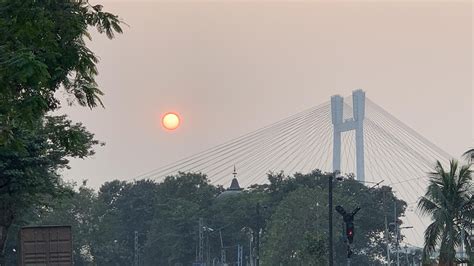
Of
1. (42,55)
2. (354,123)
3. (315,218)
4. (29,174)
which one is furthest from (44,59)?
(354,123)

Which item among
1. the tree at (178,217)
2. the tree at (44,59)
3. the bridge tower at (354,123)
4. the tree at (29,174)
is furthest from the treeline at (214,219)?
the tree at (44,59)

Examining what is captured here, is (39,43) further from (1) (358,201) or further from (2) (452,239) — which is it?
(1) (358,201)


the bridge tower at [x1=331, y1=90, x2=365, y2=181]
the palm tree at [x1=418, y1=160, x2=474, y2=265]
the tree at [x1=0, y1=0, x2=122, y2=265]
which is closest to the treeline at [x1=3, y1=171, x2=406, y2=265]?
the bridge tower at [x1=331, y1=90, x2=365, y2=181]

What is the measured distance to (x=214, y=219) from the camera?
164 m

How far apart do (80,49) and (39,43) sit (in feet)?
3.74

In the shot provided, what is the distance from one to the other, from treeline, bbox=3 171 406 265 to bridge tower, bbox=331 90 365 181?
7.90 m

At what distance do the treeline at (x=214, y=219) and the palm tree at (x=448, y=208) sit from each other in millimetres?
35199

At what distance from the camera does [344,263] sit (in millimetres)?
131000

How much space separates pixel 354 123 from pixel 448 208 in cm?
9618

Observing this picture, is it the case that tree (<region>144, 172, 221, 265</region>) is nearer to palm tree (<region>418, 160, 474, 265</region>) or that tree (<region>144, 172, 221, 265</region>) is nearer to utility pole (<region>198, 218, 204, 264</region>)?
utility pole (<region>198, 218, 204, 264</region>)

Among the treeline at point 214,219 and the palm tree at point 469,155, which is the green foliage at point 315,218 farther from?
the palm tree at point 469,155

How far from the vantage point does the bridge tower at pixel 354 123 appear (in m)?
151

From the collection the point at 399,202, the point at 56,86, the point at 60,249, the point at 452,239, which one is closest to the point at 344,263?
the point at 399,202

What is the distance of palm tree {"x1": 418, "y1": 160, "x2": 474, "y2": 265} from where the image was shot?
56.8 meters
